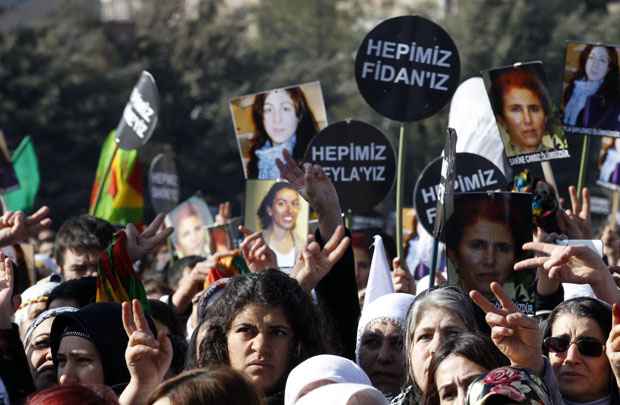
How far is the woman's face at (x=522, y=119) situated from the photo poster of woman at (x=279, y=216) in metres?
1.12

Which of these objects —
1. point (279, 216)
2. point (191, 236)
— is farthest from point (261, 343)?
point (191, 236)

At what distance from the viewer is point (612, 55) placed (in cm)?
909

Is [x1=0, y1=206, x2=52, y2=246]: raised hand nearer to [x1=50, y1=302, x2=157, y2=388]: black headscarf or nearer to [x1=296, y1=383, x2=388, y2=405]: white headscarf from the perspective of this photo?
[x1=50, y1=302, x2=157, y2=388]: black headscarf

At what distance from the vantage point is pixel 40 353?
22.2 feet

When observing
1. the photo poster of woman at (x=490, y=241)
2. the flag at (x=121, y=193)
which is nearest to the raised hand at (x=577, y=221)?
the photo poster of woman at (x=490, y=241)

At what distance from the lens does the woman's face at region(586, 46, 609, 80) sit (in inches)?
360

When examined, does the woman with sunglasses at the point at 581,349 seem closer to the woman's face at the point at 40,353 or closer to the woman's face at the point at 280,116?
the woman's face at the point at 40,353

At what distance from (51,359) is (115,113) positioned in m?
27.1

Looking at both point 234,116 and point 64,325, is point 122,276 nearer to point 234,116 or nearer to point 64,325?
point 64,325

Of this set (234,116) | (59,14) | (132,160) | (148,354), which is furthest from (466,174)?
(59,14)

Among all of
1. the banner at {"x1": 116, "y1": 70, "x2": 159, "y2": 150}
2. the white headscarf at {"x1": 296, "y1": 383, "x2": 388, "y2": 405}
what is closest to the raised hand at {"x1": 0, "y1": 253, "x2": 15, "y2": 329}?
the white headscarf at {"x1": 296, "y1": 383, "x2": 388, "y2": 405}

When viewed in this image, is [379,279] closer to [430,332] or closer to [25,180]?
[430,332]

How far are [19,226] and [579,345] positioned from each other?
2709mm

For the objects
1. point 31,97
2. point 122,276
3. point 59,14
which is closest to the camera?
point 122,276
